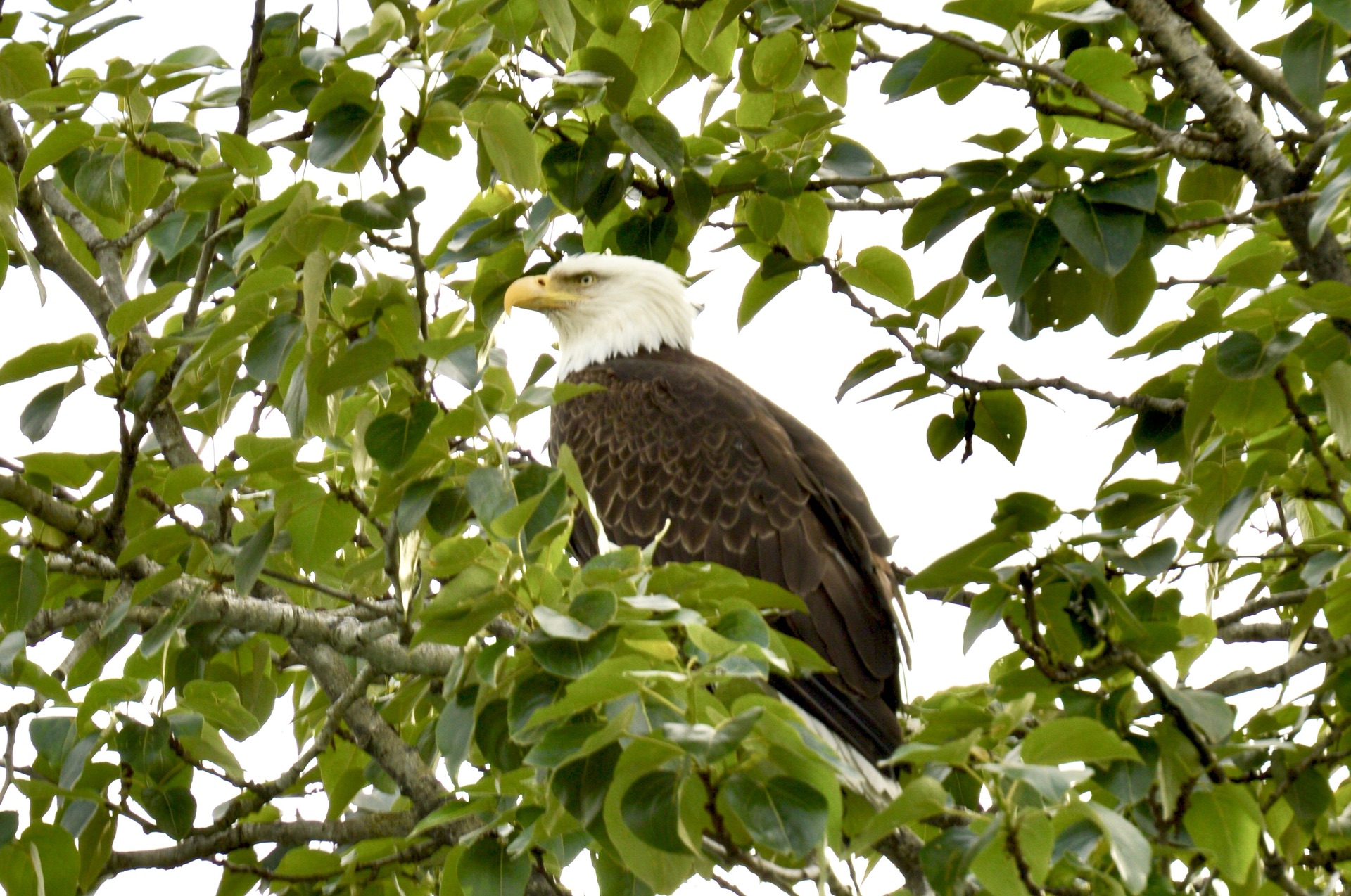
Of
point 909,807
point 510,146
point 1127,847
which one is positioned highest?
point 510,146

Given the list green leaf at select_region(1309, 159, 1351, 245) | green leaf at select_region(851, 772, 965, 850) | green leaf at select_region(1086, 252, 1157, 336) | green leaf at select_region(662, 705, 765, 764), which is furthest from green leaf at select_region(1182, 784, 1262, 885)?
green leaf at select_region(662, 705, 765, 764)

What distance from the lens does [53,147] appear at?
2.97 meters

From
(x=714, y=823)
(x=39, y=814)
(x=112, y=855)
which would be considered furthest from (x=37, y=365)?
(x=714, y=823)

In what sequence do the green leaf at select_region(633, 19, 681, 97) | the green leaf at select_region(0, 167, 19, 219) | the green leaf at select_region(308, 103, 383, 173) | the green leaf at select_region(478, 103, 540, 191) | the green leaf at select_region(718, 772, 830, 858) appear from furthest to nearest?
the green leaf at select_region(633, 19, 681, 97), the green leaf at select_region(0, 167, 19, 219), the green leaf at select_region(478, 103, 540, 191), the green leaf at select_region(308, 103, 383, 173), the green leaf at select_region(718, 772, 830, 858)

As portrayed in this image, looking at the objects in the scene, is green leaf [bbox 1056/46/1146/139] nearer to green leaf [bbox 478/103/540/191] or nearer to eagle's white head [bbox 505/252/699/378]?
green leaf [bbox 478/103/540/191]

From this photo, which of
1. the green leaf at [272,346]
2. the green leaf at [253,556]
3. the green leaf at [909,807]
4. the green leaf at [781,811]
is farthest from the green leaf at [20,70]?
the green leaf at [909,807]

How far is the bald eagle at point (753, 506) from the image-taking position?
4.41m

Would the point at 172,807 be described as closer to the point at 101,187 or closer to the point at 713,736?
the point at 101,187

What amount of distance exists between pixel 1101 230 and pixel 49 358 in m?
2.33

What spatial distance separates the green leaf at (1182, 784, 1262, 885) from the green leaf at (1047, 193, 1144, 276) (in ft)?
3.64

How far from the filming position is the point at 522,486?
8.15 ft

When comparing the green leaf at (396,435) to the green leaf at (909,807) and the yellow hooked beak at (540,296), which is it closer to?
the green leaf at (909,807)

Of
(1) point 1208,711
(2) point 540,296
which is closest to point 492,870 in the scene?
(1) point 1208,711

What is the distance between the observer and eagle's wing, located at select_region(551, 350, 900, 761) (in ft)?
14.5
